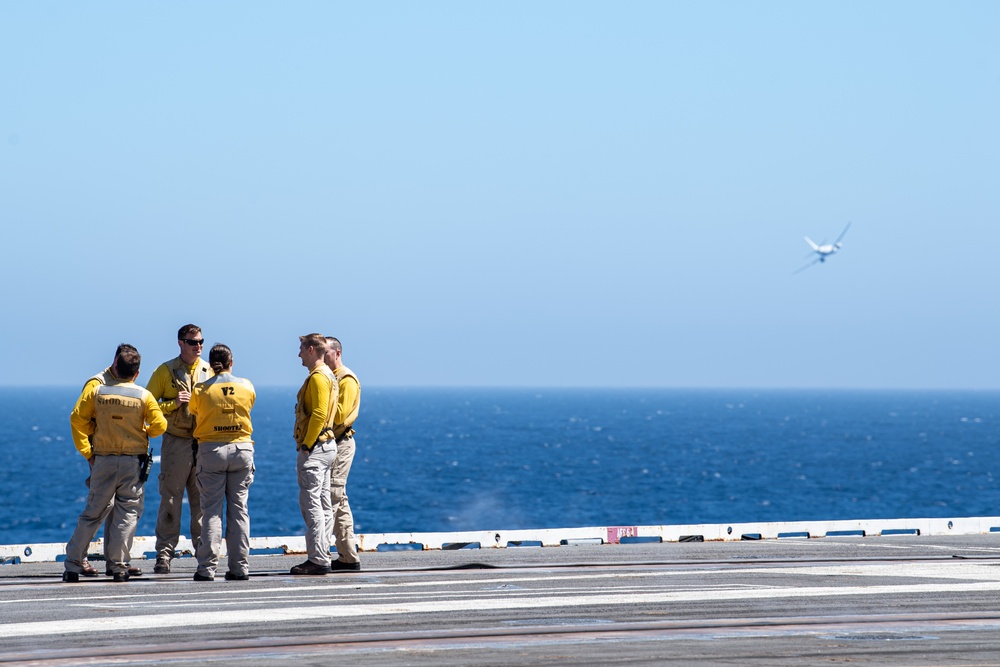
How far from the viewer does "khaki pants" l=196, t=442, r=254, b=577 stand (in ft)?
39.5

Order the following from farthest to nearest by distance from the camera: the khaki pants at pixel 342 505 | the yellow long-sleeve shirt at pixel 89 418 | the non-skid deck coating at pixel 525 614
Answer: the khaki pants at pixel 342 505 < the yellow long-sleeve shirt at pixel 89 418 < the non-skid deck coating at pixel 525 614

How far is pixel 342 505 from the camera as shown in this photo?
43.0ft

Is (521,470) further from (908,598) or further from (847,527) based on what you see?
(908,598)

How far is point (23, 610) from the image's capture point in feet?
32.9

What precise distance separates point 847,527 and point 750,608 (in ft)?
30.3

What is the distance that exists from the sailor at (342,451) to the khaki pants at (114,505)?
5.91ft

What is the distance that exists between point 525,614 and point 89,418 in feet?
14.0

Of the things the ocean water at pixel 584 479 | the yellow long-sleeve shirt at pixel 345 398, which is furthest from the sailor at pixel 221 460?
the ocean water at pixel 584 479

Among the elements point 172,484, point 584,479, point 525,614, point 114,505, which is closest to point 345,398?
point 172,484

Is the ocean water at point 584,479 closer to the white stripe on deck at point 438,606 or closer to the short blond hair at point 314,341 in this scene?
the short blond hair at point 314,341

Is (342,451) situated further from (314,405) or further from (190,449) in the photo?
(190,449)

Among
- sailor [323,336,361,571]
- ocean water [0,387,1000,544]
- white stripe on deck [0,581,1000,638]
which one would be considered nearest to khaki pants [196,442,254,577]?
sailor [323,336,361,571]

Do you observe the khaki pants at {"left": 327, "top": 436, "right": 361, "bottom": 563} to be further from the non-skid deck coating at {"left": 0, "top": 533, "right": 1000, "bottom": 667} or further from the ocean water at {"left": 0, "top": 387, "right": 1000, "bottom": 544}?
the ocean water at {"left": 0, "top": 387, "right": 1000, "bottom": 544}

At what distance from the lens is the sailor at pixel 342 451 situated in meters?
12.9
